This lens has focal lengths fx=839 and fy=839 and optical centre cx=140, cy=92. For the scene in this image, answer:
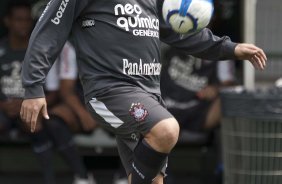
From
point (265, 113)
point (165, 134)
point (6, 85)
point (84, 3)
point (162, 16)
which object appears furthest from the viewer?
point (6, 85)

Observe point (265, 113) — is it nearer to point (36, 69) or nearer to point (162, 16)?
point (162, 16)

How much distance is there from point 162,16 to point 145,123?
929 millimetres

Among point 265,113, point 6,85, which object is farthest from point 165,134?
point 6,85

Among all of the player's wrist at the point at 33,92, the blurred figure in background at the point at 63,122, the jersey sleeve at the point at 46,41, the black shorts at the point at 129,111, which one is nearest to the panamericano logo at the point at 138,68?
the black shorts at the point at 129,111

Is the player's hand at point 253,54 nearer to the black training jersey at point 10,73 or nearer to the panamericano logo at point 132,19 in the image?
the panamericano logo at point 132,19

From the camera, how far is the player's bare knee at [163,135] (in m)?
4.45

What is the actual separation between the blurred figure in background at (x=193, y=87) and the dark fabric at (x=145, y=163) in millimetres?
2995

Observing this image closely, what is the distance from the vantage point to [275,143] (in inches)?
256

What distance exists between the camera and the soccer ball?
473 centimetres

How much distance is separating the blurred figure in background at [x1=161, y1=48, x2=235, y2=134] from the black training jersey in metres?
1.32

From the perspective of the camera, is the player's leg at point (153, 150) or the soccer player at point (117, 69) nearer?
the player's leg at point (153, 150)

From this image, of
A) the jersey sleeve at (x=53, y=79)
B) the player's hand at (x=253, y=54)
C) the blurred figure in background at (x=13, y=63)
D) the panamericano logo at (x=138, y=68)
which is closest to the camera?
the panamericano logo at (x=138, y=68)

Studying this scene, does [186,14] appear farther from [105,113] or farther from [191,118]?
[191,118]

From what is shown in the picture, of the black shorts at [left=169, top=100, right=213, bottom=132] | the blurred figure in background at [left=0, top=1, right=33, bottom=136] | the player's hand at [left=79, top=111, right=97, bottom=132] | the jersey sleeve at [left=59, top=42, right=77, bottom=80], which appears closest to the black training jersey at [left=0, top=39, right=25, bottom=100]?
the blurred figure in background at [left=0, top=1, right=33, bottom=136]
